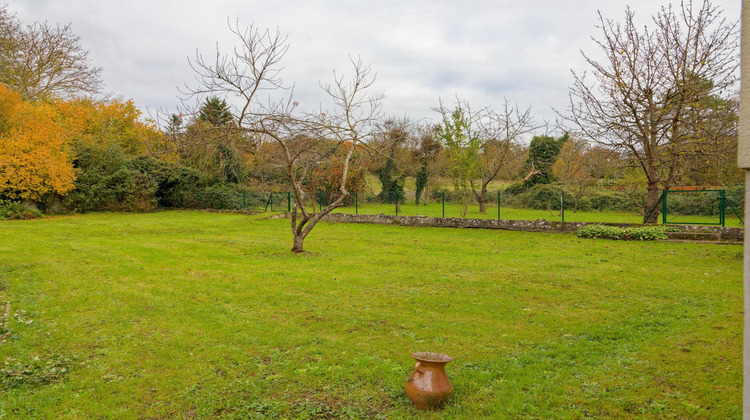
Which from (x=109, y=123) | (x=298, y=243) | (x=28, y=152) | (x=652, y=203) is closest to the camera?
(x=298, y=243)

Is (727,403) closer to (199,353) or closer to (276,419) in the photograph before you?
(276,419)

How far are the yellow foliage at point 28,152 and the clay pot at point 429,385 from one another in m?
20.5

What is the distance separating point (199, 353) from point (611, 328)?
4669 millimetres

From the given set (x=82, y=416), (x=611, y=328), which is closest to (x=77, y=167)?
(x=82, y=416)

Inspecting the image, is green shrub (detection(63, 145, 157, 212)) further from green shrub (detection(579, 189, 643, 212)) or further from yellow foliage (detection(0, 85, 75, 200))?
green shrub (detection(579, 189, 643, 212))

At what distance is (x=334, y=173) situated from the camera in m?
23.8

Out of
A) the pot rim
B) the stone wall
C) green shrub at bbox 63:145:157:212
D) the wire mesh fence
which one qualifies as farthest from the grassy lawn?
green shrub at bbox 63:145:157:212

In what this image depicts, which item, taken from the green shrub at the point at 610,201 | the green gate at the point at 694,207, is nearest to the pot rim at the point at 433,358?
the green gate at the point at 694,207

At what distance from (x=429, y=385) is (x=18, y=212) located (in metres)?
21.3

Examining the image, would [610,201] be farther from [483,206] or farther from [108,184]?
[108,184]

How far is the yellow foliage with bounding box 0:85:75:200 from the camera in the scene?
1830 cm

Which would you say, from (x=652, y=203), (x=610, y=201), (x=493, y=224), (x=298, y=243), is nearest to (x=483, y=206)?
(x=493, y=224)

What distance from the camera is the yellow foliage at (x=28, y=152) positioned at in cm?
1830

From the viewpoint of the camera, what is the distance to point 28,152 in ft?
61.8
